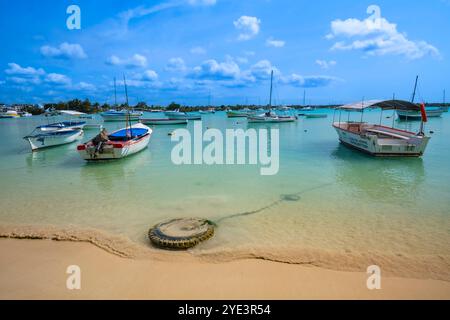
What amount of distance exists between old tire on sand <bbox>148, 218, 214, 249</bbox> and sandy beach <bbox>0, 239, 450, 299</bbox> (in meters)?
0.34

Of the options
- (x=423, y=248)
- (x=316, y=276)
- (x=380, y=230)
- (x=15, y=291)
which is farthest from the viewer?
(x=380, y=230)

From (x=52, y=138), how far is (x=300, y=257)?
74.1 ft

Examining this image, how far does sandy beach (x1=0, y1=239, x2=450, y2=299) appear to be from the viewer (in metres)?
4.24

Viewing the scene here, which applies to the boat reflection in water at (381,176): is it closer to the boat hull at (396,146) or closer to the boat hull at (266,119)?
the boat hull at (396,146)

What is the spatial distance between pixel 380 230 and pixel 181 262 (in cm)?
474

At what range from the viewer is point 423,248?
5785mm

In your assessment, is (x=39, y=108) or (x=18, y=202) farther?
(x=39, y=108)

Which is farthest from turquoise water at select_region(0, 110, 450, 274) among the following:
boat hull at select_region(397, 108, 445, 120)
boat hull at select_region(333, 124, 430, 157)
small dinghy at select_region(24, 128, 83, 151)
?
boat hull at select_region(397, 108, 445, 120)

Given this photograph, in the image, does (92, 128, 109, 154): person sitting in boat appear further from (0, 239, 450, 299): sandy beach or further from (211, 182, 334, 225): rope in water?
(211, 182, 334, 225): rope in water

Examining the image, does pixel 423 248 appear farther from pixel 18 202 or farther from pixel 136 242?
pixel 18 202

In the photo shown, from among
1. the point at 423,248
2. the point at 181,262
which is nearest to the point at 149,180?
the point at 181,262

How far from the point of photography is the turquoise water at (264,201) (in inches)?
247

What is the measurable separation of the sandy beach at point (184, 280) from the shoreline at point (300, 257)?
111mm
